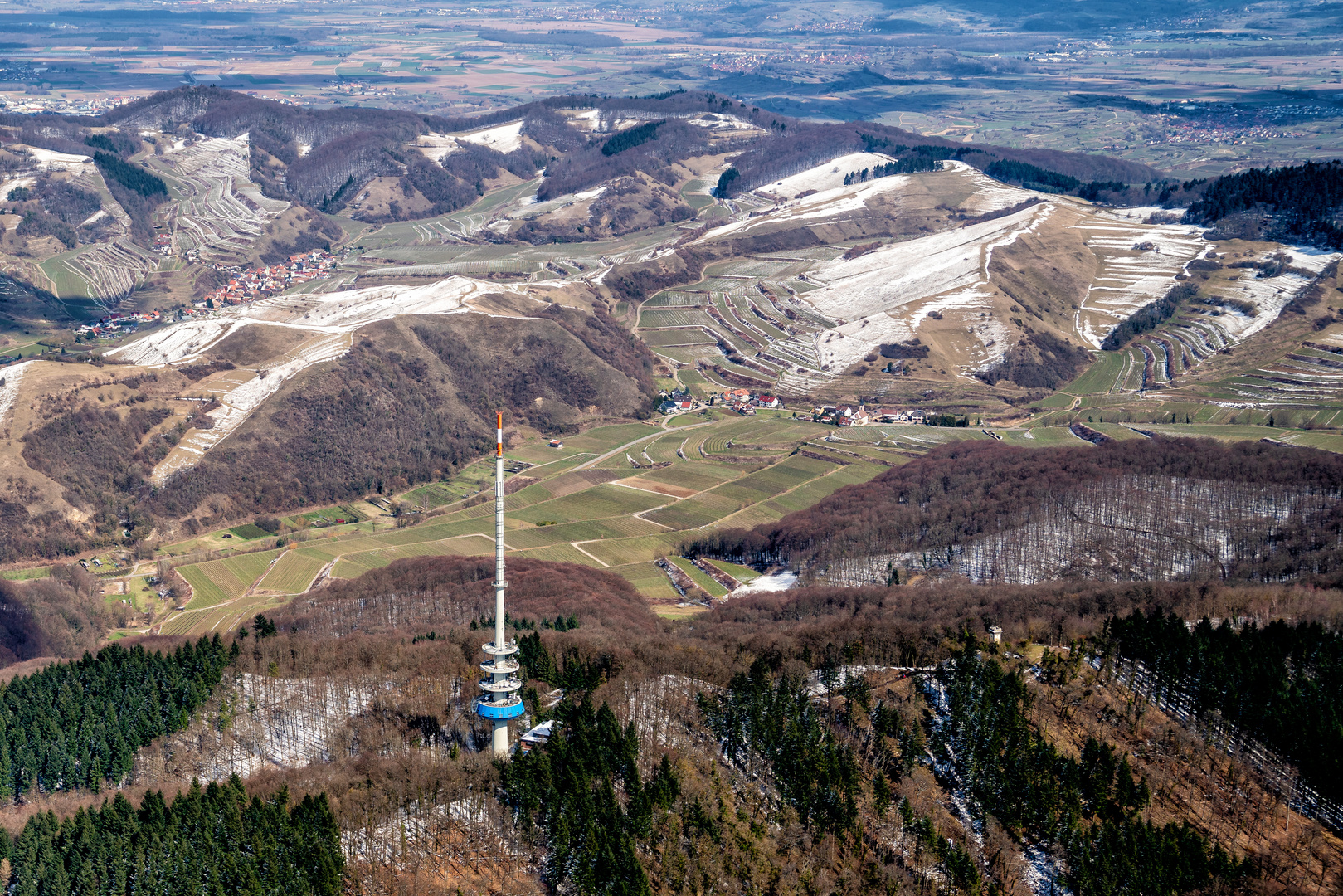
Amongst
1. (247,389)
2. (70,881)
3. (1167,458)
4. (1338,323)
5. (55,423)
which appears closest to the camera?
(70,881)

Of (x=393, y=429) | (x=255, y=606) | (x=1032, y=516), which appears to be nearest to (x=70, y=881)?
(x=255, y=606)

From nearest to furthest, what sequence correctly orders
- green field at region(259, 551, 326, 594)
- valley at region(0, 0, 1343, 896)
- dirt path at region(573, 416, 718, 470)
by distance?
1. valley at region(0, 0, 1343, 896)
2. green field at region(259, 551, 326, 594)
3. dirt path at region(573, 416, 718, 470)

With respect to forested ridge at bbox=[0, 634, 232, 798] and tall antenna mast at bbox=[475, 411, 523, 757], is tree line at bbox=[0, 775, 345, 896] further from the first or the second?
tall antenna mast at bbox=[475, 411, 523, 757]

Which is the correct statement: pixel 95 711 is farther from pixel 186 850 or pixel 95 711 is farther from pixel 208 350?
pixel 208 350

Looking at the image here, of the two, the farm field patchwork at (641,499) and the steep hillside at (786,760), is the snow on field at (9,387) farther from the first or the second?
the steep hillside at (786,760)

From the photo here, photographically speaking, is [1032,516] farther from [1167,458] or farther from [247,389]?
[247,389]

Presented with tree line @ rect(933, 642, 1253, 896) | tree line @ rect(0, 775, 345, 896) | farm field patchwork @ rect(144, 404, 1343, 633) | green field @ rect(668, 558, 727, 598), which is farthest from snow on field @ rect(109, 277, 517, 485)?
tree line @ rect(933, 642, 1253, 896)
